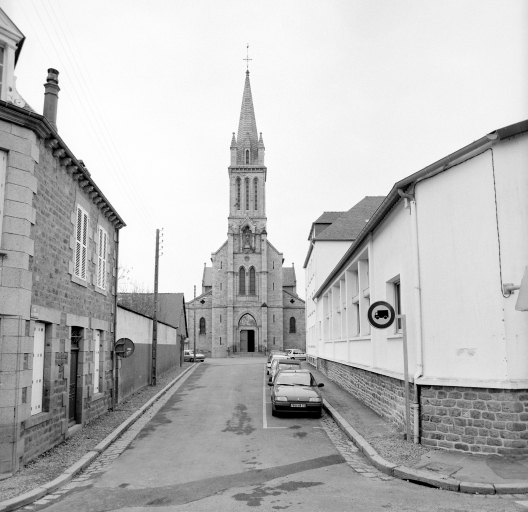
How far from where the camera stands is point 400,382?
12.8 meters

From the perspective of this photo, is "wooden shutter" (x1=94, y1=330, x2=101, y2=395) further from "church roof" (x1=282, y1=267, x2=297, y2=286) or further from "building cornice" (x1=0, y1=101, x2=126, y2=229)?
"church roof" (x1=282, y1=267, x2=297, y2=286)

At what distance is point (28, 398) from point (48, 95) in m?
7.55

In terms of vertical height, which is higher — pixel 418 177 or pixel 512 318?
pixel 418 177

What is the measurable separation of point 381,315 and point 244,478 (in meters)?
4.83

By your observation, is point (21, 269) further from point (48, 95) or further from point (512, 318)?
point (512, 318)

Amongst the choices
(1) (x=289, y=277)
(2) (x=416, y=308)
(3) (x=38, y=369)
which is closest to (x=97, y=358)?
(3) (x=38, y=369)

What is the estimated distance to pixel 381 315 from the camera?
1209 cm

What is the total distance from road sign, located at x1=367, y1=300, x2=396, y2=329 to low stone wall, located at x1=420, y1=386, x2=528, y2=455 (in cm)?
165

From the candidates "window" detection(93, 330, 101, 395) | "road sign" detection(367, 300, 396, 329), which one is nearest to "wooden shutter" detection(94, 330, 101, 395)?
"window" detection(93, 330, 101, 395)

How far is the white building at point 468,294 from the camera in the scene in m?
9.85

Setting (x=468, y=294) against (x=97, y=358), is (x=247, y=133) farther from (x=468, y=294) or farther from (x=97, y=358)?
(x=468, y=294)

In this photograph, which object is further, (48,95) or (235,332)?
(235,332)

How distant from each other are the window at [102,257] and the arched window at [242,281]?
168ft

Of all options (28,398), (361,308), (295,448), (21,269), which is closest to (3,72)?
(21,269)
